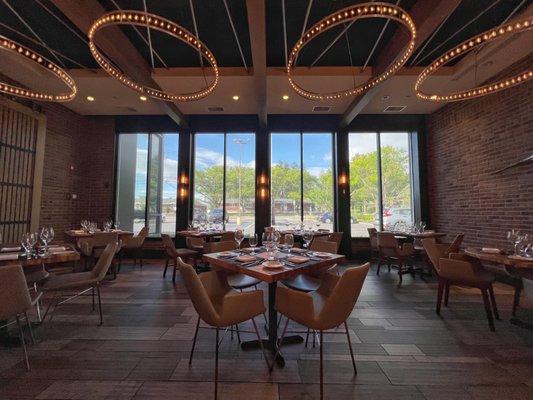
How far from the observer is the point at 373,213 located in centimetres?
729

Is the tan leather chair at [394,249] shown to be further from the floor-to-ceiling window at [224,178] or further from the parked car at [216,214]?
the parked car at [216,214]

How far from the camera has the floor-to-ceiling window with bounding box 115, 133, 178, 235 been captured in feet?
24.3

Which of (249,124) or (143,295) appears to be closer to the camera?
(143,295)

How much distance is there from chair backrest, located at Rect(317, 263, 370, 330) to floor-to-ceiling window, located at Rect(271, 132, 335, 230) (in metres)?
5.49

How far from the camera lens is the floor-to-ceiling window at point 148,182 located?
7.41m

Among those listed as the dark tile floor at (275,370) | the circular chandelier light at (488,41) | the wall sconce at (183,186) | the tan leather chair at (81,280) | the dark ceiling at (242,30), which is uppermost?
the dark ceiling at (242,30)

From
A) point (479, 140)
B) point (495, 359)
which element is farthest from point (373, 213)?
point (495, 359)

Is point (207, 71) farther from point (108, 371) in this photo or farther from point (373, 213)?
point (373, 213)

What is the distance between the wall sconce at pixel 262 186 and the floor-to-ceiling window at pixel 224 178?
35 cm

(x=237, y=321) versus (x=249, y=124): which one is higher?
(x=249, y=124)

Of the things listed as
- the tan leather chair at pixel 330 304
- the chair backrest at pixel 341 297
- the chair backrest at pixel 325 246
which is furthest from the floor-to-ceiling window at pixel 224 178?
the chair backrest at pixel 341 297

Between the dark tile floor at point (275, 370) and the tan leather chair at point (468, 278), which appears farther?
the tan leather chair at point (468, 278)

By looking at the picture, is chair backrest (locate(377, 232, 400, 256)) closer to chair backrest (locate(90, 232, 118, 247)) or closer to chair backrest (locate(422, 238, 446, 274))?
chair backrest (locate(422, 238, 446, 274))

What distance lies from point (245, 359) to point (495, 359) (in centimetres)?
229
